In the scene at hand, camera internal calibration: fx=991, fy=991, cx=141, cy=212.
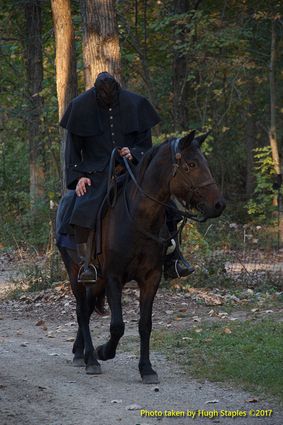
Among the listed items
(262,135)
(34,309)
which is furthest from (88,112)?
(262,135)

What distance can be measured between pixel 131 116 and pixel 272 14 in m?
17.1

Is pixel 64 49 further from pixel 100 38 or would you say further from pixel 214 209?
pixel 214 209

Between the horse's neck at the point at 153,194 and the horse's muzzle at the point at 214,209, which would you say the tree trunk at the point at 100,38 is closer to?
the horse's neck at the point at 153,194

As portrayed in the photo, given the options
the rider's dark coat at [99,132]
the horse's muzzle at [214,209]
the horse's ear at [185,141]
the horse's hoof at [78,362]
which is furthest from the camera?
the horse's hoof at [78,362]

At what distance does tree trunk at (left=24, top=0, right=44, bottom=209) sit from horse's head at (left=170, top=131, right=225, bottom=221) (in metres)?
16.3

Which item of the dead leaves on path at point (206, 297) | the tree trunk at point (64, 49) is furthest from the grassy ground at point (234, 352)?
the tree trunk at point (64, 49)

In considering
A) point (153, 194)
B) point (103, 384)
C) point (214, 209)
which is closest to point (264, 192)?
point (153, 194)

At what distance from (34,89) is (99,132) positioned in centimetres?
1661

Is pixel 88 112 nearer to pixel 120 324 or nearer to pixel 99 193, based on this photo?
pixel 99 193

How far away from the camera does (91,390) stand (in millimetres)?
8570

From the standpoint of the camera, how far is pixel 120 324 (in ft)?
29.4

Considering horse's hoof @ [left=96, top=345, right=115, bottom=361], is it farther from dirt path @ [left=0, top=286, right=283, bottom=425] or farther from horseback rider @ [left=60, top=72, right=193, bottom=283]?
horseback rider @ [left=60, top=72, right=193, bottom=283]

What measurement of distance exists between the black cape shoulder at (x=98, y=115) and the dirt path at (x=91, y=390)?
2.37 metres

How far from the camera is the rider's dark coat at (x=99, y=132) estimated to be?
9695 mm
